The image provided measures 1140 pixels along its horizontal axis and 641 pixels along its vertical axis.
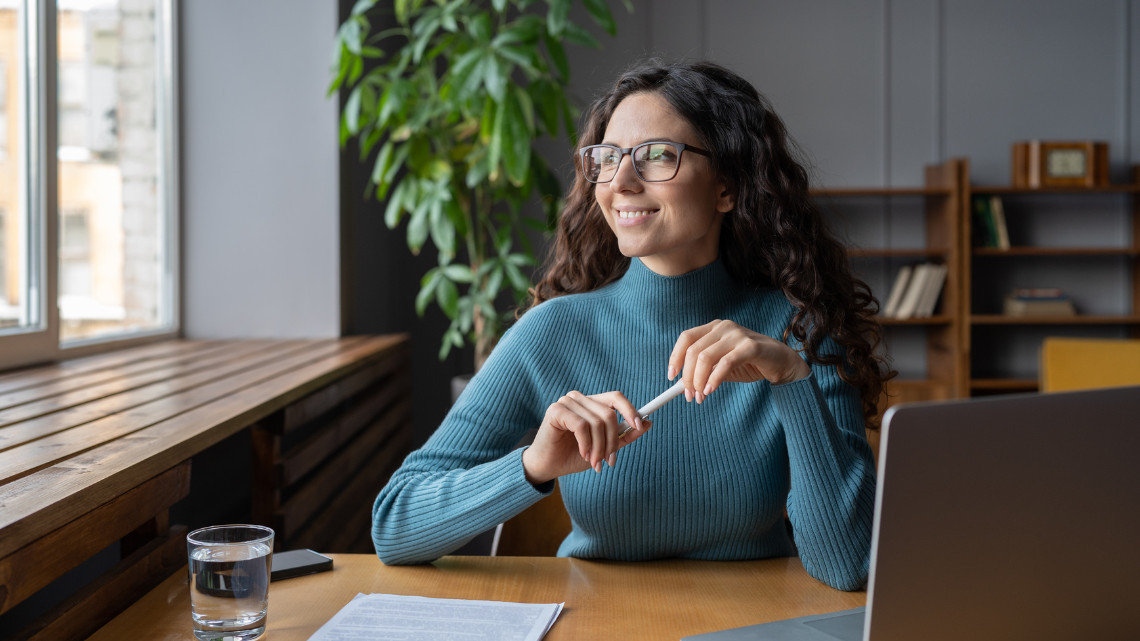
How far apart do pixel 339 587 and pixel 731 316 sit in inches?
27.7

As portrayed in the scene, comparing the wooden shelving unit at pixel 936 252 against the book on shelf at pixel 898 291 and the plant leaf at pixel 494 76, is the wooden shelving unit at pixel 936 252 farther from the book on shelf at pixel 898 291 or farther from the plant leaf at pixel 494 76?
the plant leaf at pixel 494 76

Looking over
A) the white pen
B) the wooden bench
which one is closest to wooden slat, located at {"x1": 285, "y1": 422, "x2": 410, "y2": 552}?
the wooden bench

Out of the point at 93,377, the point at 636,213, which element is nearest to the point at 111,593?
the point at 636,213

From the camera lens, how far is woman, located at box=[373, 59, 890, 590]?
118 cm

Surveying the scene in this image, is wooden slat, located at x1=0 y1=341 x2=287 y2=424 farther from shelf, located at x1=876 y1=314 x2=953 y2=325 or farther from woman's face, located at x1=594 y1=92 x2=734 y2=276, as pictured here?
shelf, located at x1=876 y1=314 x2=953 y2=325

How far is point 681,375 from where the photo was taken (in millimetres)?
1225

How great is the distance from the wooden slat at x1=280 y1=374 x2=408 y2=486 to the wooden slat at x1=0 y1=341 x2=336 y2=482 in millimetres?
179

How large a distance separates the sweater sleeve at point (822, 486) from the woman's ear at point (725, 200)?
13.2 inches

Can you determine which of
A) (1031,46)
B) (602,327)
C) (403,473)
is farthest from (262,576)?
(1031,46)

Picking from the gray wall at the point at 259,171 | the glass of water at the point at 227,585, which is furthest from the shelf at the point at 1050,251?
the glass of water at the point at 227,585

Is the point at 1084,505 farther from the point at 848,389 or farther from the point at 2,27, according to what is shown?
the point at 2,27

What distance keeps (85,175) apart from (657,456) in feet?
6.31

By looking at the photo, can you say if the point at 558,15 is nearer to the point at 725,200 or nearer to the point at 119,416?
the point at 725,200

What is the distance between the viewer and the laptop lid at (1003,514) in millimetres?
636
